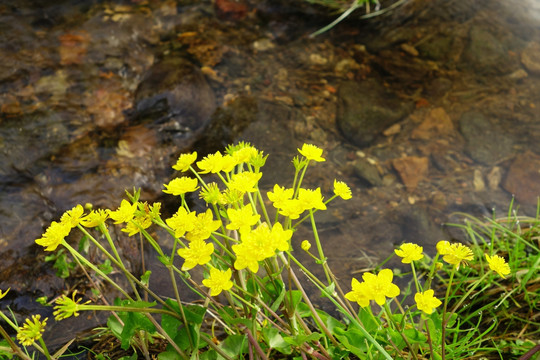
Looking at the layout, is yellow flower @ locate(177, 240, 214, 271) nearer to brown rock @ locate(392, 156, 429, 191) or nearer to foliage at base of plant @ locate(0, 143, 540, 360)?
foliage at base of plant @ locate(0, 143, 540, 360)

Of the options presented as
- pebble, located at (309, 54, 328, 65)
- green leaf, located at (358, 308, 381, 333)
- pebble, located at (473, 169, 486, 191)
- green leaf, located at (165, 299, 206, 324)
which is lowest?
pebble, located at (473, 169, 486, 191)

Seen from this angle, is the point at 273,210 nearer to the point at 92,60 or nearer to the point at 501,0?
the point at 92,60

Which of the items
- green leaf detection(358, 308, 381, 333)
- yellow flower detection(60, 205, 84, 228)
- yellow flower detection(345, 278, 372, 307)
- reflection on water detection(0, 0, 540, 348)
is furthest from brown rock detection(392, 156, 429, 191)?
yellow flower detection(60, 205, 84, 228)

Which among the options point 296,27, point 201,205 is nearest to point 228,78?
A: point 296,27

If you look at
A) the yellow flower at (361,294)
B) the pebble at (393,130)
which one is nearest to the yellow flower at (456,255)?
the yellow flower at (361,294)

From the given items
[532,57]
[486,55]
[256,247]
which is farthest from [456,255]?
[532,57]

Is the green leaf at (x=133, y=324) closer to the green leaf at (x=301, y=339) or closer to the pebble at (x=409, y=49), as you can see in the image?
the green leaf at (x=301, y=339)

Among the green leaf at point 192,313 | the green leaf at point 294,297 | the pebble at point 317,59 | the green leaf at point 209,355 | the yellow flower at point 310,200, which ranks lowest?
the green leaf at point 209,355
